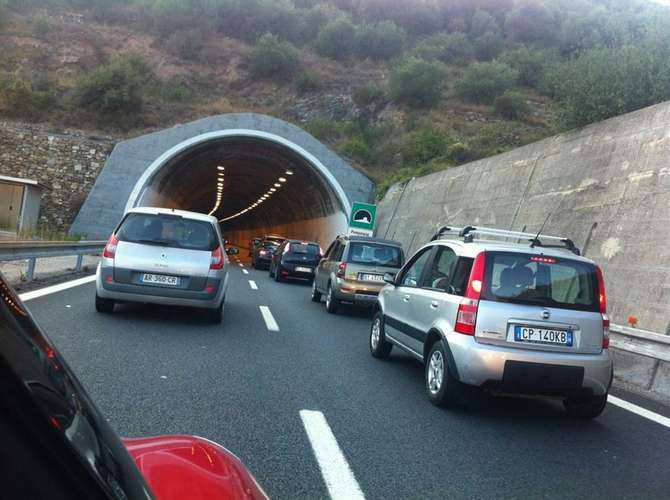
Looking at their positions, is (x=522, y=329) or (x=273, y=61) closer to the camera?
(x=522, y=329)

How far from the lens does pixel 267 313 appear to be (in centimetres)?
1199

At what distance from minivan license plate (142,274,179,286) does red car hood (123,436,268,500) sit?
25.0 feet

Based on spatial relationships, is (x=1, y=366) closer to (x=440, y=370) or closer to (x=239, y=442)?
(x=239, y=442)

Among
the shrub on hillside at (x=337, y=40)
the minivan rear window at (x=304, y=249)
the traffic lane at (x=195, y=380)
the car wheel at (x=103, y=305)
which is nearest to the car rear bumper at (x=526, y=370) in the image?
the traffic lane at (x=195, y=380)

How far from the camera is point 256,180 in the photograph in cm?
4134

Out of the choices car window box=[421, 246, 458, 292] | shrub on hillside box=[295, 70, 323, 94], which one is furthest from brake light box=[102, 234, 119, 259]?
shrub on hillside box=[295, 70, 323, 94]

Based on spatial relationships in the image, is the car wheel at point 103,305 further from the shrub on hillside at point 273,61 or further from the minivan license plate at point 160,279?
the shrub on hillside at point 273,61

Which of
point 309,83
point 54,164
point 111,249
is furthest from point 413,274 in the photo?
point 309,83

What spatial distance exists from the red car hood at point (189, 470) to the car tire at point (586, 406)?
5129 millimetres

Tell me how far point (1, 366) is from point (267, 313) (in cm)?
1125

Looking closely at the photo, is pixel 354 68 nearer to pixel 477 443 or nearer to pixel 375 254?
pixel 375 254

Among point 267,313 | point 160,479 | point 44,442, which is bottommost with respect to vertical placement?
point 267,313

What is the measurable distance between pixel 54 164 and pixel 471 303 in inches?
1143

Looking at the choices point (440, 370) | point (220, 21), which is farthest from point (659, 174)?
point (220, 21)
